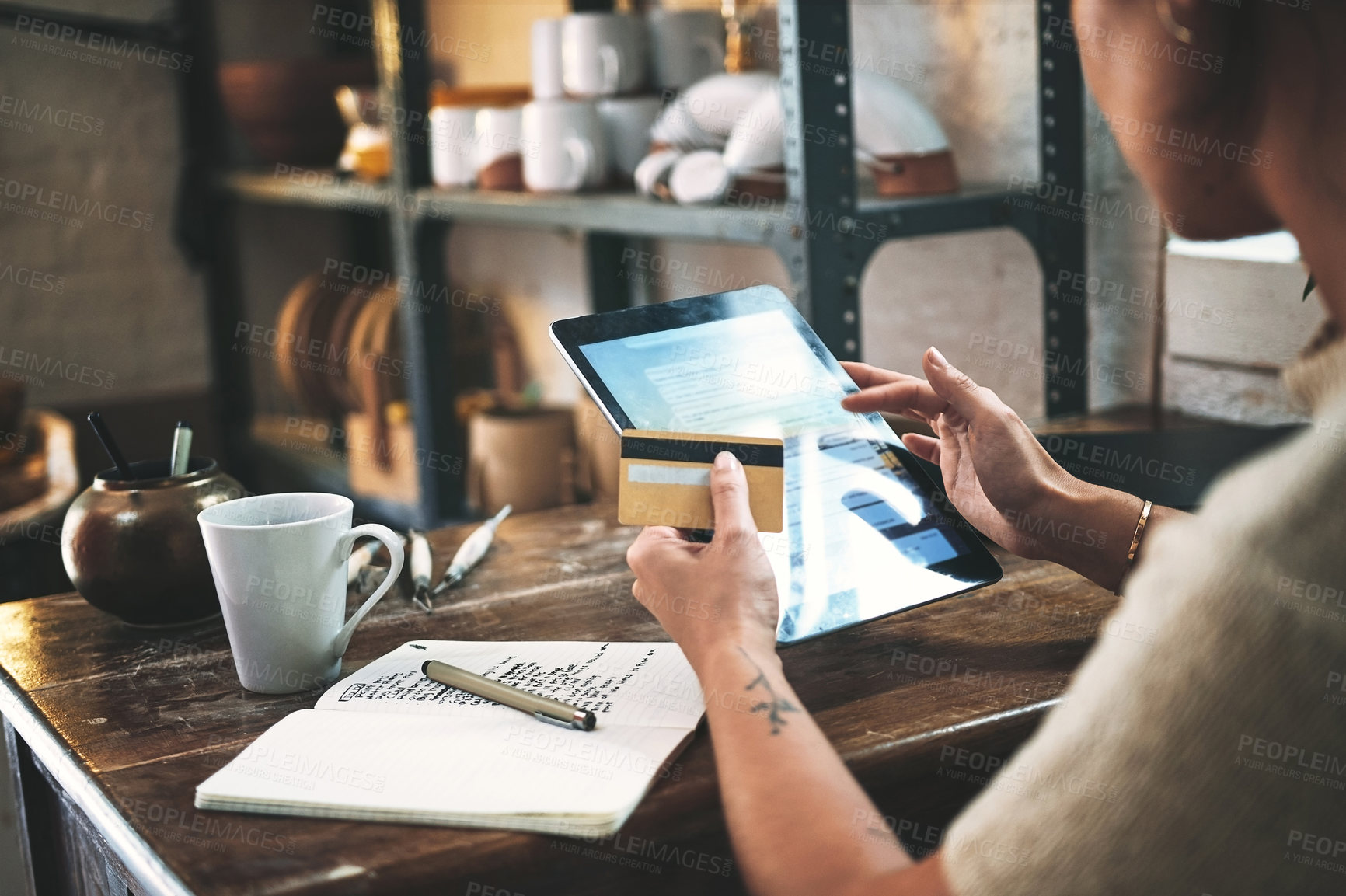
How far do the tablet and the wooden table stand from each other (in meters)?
0.04

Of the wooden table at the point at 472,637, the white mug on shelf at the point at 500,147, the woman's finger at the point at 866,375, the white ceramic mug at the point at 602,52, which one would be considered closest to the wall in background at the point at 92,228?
the white mug on shelf at the point at 500,147

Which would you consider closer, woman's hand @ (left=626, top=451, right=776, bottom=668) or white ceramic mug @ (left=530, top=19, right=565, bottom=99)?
woman's hand @ (left=626, top=451, right=776, bottom=668)

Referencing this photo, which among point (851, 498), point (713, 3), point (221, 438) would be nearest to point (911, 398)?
point (851, 498)

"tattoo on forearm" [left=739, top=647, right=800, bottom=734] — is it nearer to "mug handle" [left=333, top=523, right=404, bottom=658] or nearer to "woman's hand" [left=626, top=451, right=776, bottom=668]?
"woman's hand" [left=626, top=451, right=776, bottom=668]

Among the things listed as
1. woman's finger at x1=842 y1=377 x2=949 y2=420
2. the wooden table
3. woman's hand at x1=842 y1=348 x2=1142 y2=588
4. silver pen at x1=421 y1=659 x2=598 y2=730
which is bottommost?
the wooden table

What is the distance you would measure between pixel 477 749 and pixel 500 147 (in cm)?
140

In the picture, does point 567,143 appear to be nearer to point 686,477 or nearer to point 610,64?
point 610,64

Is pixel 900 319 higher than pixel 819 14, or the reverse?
pixel 819 14

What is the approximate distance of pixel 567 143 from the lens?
6.00ft

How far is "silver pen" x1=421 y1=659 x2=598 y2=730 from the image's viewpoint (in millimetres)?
762

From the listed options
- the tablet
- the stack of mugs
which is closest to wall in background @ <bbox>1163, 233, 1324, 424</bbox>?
the tablet

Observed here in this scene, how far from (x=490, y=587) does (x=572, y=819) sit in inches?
17.0

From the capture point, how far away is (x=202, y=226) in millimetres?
3227

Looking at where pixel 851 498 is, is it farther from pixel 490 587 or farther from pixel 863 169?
pixel 863 169
